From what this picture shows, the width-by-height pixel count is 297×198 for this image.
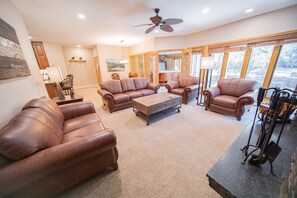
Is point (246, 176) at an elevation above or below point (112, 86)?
below

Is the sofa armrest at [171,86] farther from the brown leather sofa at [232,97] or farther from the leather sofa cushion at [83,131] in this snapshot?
the leather sofa cushion at [83,131]

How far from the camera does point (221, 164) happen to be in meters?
0.95

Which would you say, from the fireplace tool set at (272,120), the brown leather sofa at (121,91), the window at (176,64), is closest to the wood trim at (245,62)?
the brown leather sofa at (121,91)

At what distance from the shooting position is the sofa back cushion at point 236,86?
2875 millimetres

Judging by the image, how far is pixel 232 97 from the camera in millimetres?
3016

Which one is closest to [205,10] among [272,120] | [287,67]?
[287,67]

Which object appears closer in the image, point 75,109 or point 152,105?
point 75,109

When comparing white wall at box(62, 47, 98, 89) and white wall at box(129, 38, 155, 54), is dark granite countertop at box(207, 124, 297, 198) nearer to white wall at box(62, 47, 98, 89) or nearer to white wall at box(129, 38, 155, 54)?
white wall at box(129, 38, 155, 54)

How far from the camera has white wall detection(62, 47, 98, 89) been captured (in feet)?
22.0

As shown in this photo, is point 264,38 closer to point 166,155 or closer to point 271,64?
point 271,64

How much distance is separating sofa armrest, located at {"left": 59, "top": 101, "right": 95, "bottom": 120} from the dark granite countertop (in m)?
2.19

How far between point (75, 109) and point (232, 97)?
3.78 meters

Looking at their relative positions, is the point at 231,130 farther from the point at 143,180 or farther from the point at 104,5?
the point at 104,5

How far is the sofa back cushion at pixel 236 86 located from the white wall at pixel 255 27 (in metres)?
1.60
